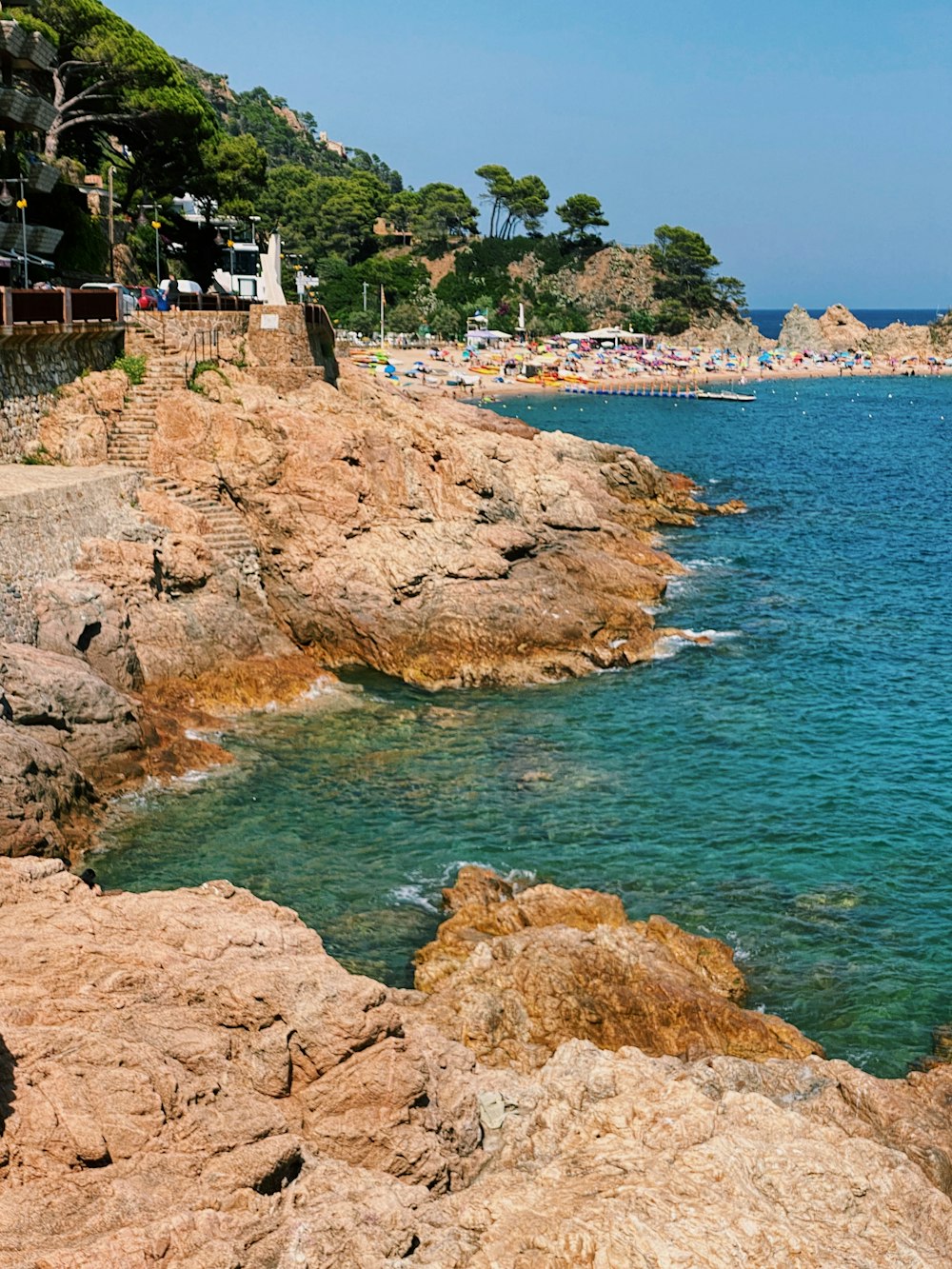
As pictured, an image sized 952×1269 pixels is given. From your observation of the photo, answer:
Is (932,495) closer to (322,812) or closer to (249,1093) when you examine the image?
(322,812)

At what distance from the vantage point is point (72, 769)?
2255 centimetres

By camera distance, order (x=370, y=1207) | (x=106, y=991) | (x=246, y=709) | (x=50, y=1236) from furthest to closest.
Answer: (x=246, y=709) → (x=106, y=991) → (x=370, y=1207) → (x=50, y=1236)

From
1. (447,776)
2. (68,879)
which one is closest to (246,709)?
(447,776)

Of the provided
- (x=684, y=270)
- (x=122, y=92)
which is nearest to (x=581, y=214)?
(x=684, y=270)

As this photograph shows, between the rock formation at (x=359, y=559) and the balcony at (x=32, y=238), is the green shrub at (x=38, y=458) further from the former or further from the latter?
the balcony at (x=32, y=238)

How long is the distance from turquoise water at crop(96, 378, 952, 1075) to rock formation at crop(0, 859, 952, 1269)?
17.6 feet

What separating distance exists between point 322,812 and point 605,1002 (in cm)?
905

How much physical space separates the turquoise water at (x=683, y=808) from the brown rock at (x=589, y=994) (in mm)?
1009

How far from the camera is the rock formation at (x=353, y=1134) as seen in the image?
9328 millimetres

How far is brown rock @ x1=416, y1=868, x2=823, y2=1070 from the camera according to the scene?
1588 centimetres

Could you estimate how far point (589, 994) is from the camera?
1659 centimetres

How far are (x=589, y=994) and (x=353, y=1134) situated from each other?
5.78 m

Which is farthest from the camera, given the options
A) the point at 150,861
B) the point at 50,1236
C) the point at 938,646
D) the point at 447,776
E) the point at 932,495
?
the point at 932,495

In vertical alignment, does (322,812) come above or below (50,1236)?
below
